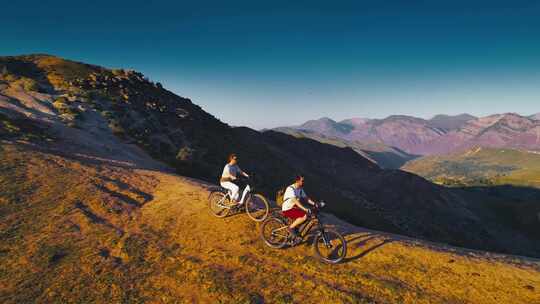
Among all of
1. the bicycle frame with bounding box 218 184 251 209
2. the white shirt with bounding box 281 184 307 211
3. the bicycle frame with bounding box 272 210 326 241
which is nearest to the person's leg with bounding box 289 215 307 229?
the bicycle frame with bounding box 272 210 326 241

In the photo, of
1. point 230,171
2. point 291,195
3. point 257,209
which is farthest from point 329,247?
point 230,171

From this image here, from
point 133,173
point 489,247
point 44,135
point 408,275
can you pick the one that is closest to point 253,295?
point 408,275

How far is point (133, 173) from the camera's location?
19594 millimetres

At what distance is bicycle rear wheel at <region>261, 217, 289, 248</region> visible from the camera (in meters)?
11.0

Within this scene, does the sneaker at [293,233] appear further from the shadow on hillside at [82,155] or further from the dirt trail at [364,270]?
the shadow on hillside at [82,155]

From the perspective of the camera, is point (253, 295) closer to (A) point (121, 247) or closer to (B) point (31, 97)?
(A) point (121, 247)

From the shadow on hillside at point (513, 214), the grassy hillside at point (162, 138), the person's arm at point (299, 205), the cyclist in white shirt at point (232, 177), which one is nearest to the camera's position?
the person's arm at point (299, 205)

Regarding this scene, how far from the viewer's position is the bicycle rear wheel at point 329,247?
10.1 metres

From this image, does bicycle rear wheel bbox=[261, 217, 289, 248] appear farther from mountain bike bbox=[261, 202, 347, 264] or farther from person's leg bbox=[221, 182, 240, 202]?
person's leg bbox=[221, 182, 240, 202]

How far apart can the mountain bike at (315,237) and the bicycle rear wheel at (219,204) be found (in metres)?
2.68

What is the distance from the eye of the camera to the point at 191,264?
384 inches

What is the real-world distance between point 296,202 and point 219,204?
5093mm

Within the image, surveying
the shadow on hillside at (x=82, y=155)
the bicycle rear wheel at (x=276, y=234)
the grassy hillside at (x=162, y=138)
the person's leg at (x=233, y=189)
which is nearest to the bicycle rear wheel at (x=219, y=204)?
the person's leg at (x=233, y=189)

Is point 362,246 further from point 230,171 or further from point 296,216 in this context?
point 230,171
